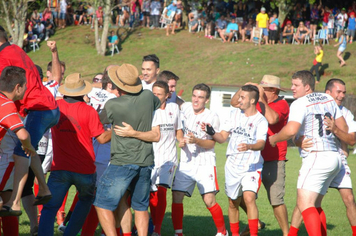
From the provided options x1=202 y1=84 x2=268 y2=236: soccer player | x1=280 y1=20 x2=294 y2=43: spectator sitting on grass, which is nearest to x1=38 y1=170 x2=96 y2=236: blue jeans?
x1=202 y1=84 x2=268 y2=236: soccer player

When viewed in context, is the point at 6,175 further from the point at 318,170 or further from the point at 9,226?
the point at 318,170

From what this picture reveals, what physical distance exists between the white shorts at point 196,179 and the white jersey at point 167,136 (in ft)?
0.79

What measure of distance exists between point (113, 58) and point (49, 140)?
26.1m

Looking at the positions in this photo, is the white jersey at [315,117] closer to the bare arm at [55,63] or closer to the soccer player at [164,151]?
the soccer player at [164,151]

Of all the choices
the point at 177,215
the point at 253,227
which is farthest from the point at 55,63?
the point at 253,227

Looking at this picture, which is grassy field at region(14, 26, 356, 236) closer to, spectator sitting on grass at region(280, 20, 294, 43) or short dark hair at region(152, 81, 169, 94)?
spectator sitting on grass at region(280, 20, 294, 43)

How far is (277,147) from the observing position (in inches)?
280

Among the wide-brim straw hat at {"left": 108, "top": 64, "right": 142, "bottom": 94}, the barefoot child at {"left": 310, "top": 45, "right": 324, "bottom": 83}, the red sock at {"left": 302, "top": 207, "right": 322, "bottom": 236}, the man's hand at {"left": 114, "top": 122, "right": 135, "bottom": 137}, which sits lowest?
the barefoot child at {"left": 310, "top": 45, "right": 324, "bottom": 83}

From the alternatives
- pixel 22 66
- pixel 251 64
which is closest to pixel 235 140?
pixel 22 66

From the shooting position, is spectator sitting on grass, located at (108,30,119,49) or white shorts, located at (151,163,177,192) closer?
white shorts, located at (151,163,177,192)

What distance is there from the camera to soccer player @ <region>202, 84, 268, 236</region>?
21.4ft

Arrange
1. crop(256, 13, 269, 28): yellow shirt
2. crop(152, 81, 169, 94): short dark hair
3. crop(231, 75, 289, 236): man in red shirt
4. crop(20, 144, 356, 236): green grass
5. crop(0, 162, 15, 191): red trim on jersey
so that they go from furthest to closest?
crop(256, 13, 269, 28): yellow shirt
crop(20, 144, 356, 236): green grass
crop(231, 75, 289, 236): man in red shirt
crop(152, 81, 169, 94): short dark hair
crop(0, 162, 15, 191): red trim on jersey

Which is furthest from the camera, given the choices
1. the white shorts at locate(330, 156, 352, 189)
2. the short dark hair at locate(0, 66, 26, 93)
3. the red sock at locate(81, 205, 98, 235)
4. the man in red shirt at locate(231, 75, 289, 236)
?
the man in red shirt at locate(231, 75, 289, 236)

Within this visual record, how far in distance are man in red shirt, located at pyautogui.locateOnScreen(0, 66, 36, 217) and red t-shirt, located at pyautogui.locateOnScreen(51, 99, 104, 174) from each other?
0.73 metres
